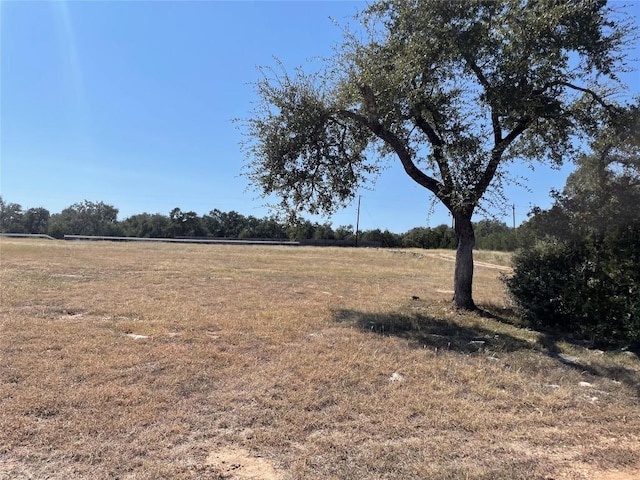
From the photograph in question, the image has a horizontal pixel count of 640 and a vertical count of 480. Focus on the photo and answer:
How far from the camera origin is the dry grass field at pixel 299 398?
3.63 m

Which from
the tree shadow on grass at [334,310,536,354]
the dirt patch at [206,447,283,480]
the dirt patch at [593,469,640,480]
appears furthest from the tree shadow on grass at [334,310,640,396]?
the dirt patch at [206,447,283,480]

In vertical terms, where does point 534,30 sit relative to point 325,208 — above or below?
above

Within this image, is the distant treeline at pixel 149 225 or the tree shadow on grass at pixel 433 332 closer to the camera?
the tree shadow on grass at pixel 433 332

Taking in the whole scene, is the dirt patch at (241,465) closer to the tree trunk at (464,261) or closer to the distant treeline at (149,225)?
the tree trunk at (464,261)

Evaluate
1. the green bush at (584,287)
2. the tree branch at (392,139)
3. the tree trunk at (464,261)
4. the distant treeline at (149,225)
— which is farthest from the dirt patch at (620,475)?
the distant treeline at (149,225)

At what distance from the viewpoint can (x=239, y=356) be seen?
655 centimetres

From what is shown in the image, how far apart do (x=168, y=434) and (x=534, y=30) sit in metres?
8.79

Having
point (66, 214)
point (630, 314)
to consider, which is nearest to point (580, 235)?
point (630, 314)

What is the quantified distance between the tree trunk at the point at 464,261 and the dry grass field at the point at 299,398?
147 centimetres

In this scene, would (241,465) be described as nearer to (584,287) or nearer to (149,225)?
(584,287)

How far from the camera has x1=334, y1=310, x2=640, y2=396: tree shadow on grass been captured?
6.73 m

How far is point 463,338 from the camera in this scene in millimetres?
8438

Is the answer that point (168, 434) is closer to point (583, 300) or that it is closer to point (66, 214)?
point (583, 300)

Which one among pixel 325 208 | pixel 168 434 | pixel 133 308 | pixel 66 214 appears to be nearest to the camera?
pixel 168 434
